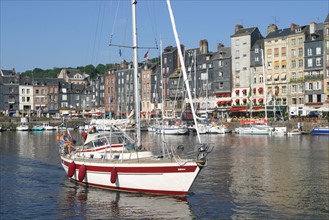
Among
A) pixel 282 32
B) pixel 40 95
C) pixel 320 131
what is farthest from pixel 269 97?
pixel 40 95

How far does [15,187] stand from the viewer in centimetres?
3647

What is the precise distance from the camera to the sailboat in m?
28.3

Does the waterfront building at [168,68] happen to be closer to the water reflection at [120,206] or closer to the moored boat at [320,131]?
the moored boat at [320,131]

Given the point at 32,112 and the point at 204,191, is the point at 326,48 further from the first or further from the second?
the point at 32,112

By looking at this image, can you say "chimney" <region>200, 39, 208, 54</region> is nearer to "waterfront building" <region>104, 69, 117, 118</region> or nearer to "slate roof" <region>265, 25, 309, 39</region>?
"slate roof" <region>265, 25, 309, 39</region>

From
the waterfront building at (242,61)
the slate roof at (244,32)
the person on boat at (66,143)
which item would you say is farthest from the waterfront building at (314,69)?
the person on boat at (66,143)

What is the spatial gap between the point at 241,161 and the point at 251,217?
81.5 feet

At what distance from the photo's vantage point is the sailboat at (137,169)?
28.3 m

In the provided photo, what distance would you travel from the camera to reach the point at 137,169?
2944 centimetres

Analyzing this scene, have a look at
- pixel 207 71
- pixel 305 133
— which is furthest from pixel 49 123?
pixel 305 133

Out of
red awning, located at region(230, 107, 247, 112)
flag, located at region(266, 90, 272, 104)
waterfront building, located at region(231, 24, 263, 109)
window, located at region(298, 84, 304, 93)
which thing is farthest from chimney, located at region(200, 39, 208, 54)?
window, located at region(298, 84, 304, 93)

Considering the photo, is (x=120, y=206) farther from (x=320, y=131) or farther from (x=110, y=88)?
(x=110, y=88)

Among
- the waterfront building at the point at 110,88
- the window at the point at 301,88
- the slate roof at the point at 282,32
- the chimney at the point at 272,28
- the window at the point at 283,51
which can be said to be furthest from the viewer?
the waterfront building at the point at 110,88

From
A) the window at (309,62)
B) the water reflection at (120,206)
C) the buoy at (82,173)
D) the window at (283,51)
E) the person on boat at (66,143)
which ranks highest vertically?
the window at (283,51)
